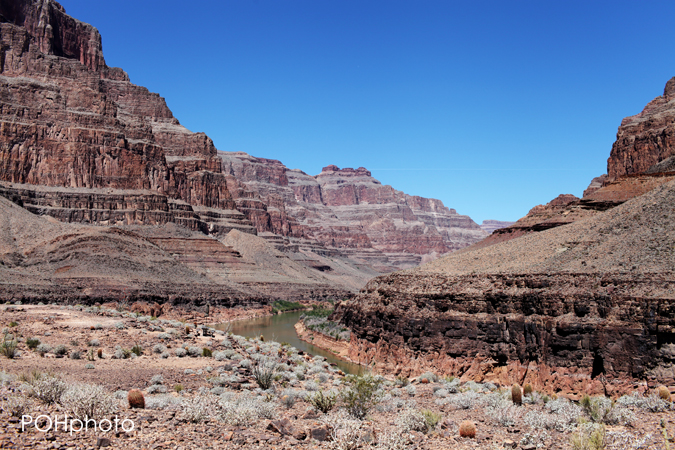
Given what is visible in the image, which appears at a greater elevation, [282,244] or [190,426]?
[282,244]

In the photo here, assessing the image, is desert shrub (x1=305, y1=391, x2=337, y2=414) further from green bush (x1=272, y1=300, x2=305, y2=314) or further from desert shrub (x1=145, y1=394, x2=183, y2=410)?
green bush (x1=272, y1=300, x2=305, y2=314)

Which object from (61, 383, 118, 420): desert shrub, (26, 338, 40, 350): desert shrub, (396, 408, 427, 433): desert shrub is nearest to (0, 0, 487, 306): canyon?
(26, 338, 40, 350): desert shrub

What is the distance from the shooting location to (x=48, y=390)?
11.8 m

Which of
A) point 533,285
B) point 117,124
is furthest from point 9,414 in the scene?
point 117,124

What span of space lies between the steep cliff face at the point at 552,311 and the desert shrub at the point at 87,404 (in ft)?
57.5

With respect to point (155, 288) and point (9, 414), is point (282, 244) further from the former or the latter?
point (9, 414)

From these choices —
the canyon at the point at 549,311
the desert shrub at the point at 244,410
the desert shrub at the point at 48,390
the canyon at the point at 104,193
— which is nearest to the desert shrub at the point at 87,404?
the desert shrub at the point at 48,390

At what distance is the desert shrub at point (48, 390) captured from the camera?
11.7 m

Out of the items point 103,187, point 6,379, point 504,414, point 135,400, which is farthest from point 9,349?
point 103,187

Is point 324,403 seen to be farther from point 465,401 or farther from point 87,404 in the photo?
point 87,404

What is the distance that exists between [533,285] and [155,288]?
44204 millimetres

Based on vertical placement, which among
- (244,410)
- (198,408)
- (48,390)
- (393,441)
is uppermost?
(48,390)

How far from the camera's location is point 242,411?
1278 cm

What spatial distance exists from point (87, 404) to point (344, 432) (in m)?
5.11
